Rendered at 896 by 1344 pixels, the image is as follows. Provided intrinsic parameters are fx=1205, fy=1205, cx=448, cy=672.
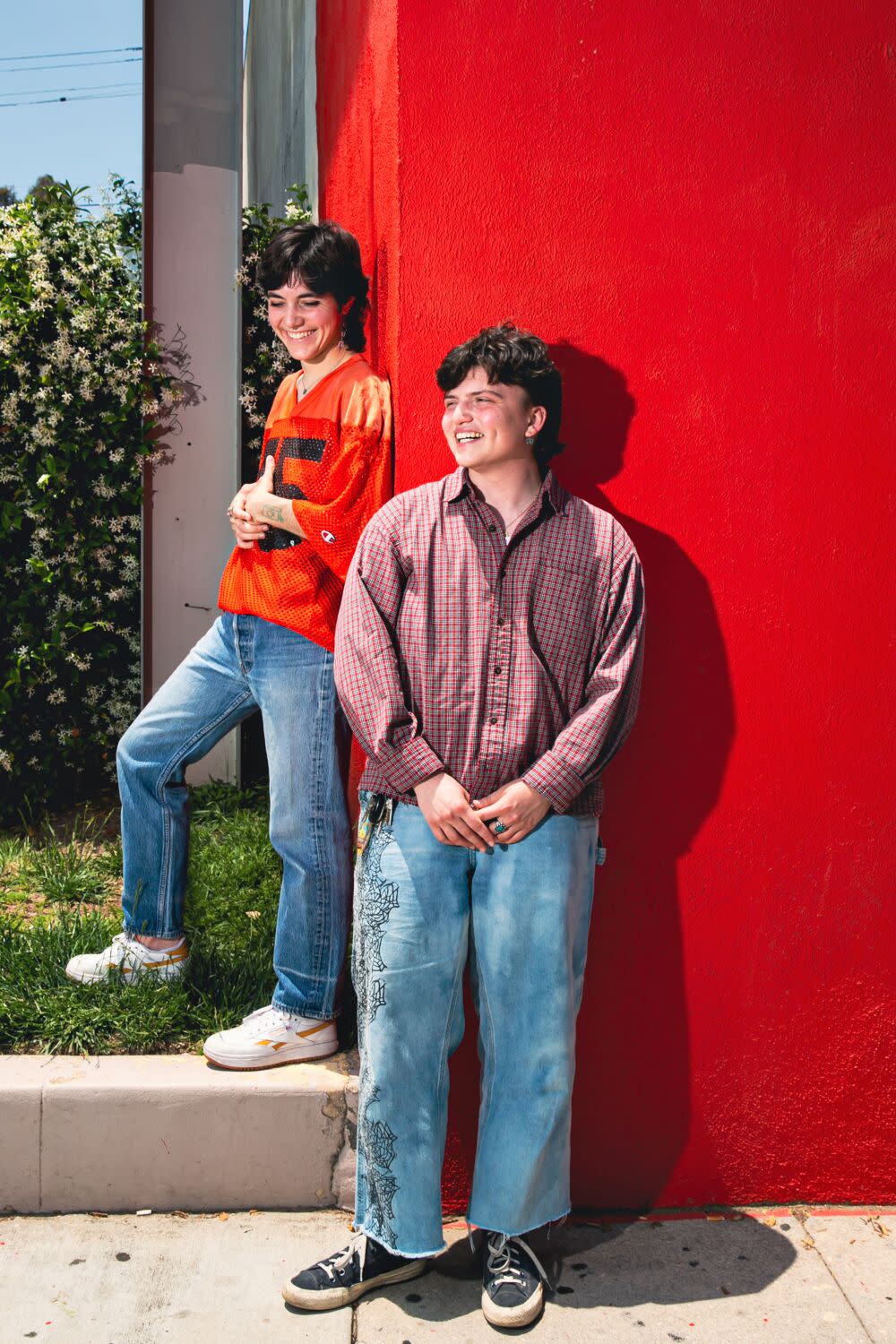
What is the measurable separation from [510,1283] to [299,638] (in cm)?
158

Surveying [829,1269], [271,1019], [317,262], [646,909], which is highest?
[317,262]

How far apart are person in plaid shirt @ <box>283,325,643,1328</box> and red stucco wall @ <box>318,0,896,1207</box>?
13.4 inches

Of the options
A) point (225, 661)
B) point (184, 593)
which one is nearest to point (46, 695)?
point (184, 593)

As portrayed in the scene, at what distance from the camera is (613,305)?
2.95 meters

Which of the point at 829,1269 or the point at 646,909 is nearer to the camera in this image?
the point at 829,1269

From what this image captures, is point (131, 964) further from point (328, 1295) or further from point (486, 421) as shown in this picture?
point (486, 421)

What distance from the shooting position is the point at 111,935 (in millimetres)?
3684

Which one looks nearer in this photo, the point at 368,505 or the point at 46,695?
the point at 368,505

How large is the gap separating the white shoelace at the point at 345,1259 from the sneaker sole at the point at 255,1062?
0.51m

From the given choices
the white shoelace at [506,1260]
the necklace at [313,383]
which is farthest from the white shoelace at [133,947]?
the necklace at [313,383]

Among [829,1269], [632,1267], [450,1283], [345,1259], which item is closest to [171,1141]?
[345,1259]

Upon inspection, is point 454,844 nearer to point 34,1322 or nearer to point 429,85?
point 34,1322

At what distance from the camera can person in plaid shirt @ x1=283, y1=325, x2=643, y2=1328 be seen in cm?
257

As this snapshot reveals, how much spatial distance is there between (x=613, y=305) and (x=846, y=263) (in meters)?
0.60
